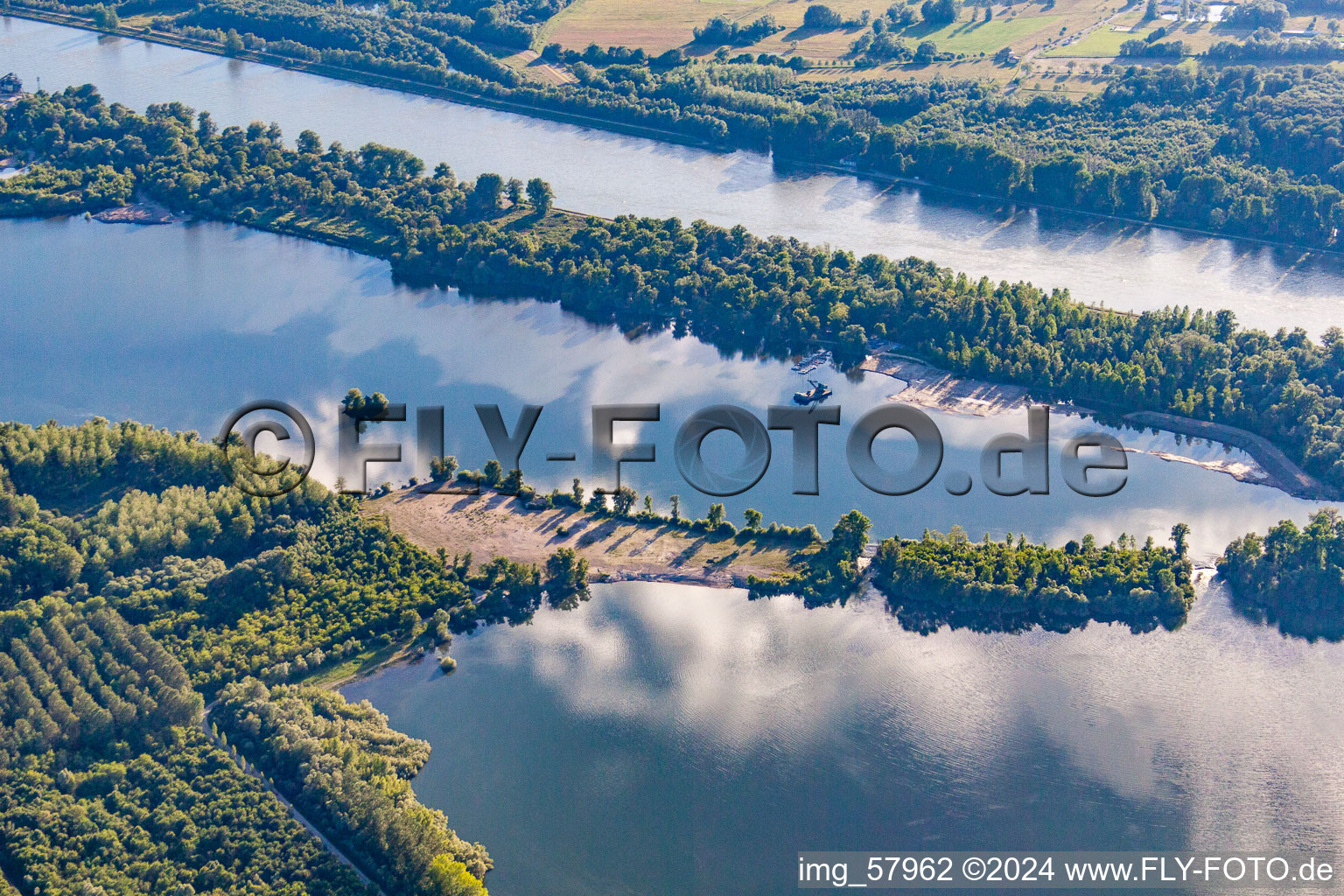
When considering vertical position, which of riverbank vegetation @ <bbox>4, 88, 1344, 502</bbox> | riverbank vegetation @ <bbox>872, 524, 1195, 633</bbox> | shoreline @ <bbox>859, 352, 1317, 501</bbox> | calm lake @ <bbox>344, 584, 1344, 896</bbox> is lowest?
calm lake @ <bbox>344, 584, 1344, 896</bbox>

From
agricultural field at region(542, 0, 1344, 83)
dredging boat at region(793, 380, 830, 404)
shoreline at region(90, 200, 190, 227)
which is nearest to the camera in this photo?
dredging boat at region(793, 380, 830, 404)

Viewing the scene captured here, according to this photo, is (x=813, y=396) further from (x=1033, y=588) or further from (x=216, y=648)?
(x=216, y=648)

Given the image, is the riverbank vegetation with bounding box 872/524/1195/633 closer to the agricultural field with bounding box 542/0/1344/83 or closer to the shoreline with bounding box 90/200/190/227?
the shoreline with bounding box 90/200/190/227

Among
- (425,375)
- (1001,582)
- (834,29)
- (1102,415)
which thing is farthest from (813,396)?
(834,29)

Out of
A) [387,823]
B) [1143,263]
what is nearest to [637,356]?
[1143,263]

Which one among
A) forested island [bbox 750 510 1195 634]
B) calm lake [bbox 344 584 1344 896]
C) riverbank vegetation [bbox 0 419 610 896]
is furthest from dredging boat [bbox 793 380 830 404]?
riverbank vegetation [bbox 0 419 610 896]

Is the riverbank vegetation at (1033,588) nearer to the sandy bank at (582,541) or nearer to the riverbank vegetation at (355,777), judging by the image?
the sandy bank at (582,541)

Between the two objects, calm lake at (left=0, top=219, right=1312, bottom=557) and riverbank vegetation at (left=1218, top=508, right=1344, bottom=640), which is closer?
riverbank vegetation at (left=1218, top=508, right=1344, bottom=640)
